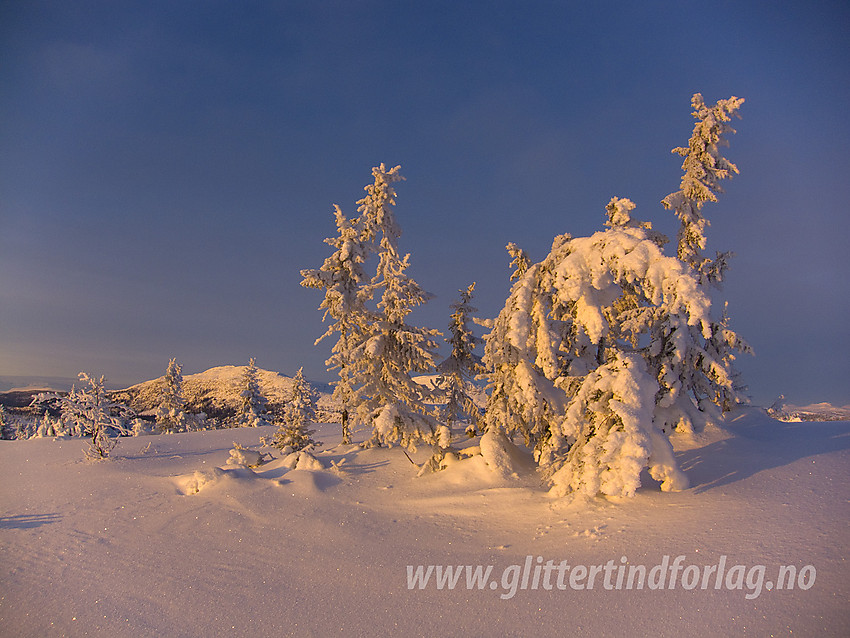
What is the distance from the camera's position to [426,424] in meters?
14.3

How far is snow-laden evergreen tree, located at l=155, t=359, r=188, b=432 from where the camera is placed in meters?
39.6

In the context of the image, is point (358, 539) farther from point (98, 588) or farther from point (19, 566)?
point (19, 566)

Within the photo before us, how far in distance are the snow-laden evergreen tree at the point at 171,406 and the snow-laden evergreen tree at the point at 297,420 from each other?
66.6 ft

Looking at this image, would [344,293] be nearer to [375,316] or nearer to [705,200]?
[375,316]

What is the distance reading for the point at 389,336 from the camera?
642 inches

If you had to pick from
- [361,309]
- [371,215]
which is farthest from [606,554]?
[371,215]

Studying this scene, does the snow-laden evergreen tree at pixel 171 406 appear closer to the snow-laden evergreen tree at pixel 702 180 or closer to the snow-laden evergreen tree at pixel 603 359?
the snow-laden evergreen tree at pixel 603 359

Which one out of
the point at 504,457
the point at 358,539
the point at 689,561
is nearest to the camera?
the point at 689,561

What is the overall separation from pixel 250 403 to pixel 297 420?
803 inches

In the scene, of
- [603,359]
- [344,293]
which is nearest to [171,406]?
[344,293]

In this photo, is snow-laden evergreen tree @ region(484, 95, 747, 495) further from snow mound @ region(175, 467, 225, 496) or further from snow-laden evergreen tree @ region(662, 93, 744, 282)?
snow mound @ region(175, 467, 225, 496)

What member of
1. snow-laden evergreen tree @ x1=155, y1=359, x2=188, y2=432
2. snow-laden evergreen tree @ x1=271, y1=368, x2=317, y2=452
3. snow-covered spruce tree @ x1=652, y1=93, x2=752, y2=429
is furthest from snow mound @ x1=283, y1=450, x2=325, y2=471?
snow-laden evergreen tree @ x1=155, y1=359, x2=188, y2=432

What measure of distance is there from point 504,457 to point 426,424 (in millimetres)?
2828

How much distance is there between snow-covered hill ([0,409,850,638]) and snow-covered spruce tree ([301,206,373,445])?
15.2 feet
